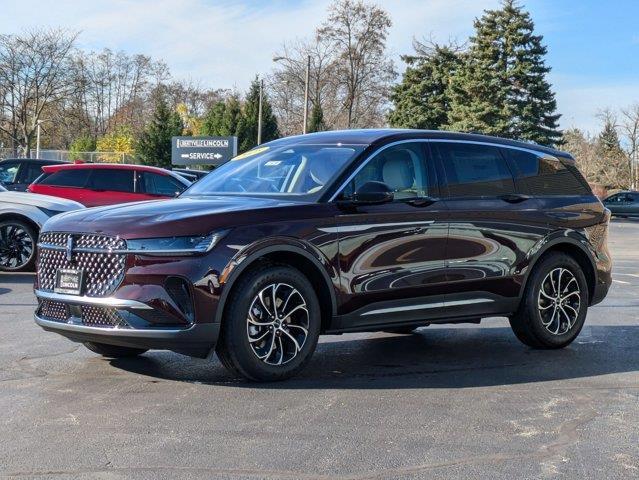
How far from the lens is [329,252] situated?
5980 mm

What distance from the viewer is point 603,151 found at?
84500 mm

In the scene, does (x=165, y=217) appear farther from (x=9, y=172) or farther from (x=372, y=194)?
(x=9, y=172)

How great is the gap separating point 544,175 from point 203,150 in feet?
116

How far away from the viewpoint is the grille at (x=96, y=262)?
215 inches

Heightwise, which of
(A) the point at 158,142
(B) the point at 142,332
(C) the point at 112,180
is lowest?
(B) the point at 142,332

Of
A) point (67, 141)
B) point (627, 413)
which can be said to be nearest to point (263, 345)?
point (627, 413)

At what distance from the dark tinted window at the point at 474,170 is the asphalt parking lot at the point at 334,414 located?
140 centimetres

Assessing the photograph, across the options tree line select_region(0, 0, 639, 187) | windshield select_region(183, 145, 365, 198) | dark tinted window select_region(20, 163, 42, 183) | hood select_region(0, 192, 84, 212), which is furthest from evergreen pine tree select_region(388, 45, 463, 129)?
windshield select_region(183, 145, 365, 198)

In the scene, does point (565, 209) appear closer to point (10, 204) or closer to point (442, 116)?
point (10, 204)

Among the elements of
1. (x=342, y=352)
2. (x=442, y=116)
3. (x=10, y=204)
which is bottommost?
(x=342, y=352)

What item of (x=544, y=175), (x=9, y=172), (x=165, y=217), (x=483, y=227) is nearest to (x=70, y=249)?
(x=165, y=217)

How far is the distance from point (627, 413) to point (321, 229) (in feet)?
7.59

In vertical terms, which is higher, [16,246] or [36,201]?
[36,201]

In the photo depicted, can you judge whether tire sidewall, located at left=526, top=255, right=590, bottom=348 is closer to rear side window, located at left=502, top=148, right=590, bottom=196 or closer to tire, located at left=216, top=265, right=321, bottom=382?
rear side window, located at left=502, top=148, right=590, bottom=196
